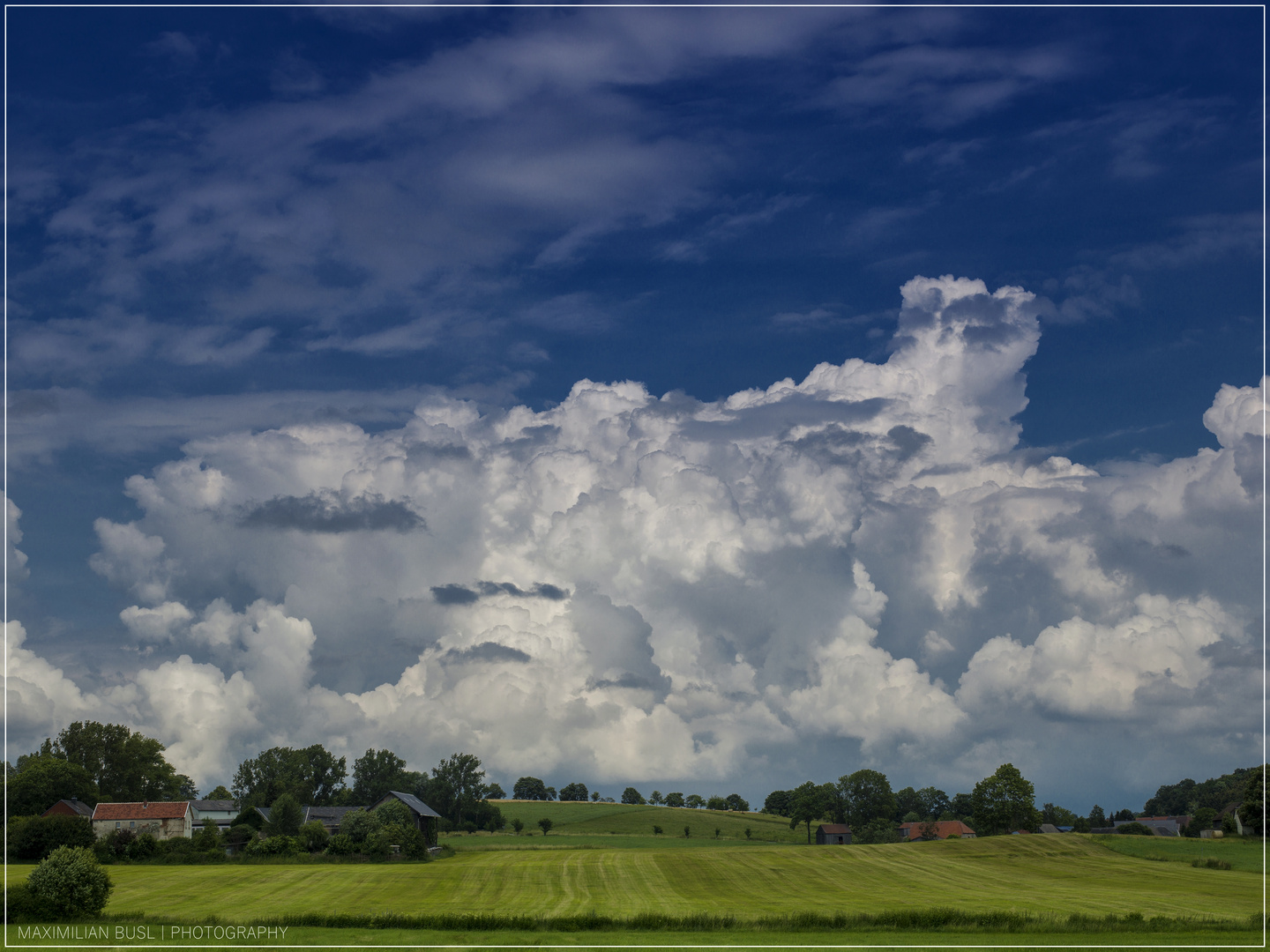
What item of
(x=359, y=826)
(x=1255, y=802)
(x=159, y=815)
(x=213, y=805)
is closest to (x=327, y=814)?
(x=159, y=815)

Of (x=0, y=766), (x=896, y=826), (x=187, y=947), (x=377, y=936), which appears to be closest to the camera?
(x=187, y=947)

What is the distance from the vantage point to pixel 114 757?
161875 millimetres

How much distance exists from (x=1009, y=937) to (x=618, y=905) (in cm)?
2397

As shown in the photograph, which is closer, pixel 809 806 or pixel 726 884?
pixel 726 884

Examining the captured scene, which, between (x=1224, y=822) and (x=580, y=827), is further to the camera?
(x=580, y=827)

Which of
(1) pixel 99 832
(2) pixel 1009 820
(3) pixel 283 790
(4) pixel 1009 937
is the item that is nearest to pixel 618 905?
(4) pixel 1009 937

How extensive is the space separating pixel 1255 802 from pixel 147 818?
485 feet

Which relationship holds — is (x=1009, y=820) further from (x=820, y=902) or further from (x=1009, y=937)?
(x=1009, y=937)

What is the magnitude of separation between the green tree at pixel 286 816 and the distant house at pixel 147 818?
11.2 metres

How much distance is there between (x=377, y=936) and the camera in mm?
46844

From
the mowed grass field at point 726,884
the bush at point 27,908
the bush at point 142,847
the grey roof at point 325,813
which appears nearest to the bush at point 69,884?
the bush at point 27,908

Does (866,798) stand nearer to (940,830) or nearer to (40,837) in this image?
(940,830)

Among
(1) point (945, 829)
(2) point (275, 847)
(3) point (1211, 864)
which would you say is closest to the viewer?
(3) point (1211, 864)

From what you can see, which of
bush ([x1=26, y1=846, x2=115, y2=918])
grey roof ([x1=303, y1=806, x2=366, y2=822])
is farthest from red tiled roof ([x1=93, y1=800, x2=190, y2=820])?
bush ([x1=26, y1=846, x2=115, y2=918])
